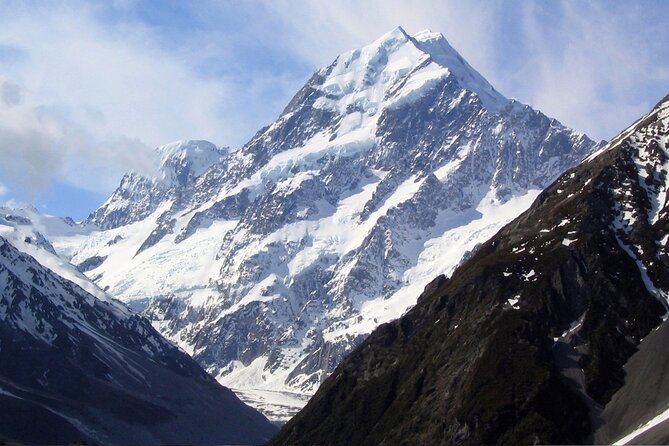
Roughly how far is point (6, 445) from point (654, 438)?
109936 millimetres

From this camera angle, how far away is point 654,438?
19025cm

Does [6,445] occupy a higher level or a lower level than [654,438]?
higher

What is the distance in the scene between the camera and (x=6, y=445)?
19738 cm
